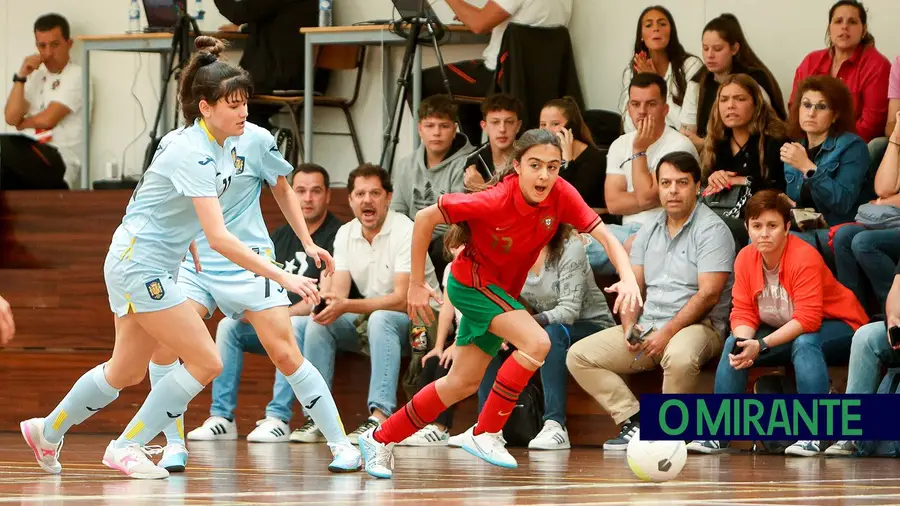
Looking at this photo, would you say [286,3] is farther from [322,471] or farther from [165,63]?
[322,471]

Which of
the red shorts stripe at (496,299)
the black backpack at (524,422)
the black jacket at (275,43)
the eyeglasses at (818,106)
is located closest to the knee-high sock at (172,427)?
the red shorts stripe at (496,299)

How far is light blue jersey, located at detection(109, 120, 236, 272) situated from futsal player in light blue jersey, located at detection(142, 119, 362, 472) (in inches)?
6.7

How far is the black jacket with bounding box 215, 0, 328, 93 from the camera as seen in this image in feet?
28.2

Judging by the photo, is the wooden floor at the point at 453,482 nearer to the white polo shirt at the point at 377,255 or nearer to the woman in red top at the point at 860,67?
the white polo shirt at the point at 377,255

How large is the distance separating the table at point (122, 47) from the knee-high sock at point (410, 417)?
15.3 ft

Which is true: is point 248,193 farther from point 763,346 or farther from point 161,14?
point 161,14

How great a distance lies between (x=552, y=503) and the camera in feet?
11.4

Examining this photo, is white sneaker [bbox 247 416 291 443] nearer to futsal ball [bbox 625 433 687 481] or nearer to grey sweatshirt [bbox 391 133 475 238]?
grey sweatshirt [bbox 391 133 475 238]

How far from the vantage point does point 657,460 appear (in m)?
4.18

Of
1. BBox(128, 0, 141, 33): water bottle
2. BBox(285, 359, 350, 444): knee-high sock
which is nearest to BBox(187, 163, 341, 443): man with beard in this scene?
BBox(285, 359, 350, 444): knee-high sock

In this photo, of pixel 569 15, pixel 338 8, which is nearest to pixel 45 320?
pixel 338 8

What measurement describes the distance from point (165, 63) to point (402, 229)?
11.2 ft

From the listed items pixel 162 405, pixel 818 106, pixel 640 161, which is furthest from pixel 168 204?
pixel 818 106

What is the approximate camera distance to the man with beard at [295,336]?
661 cm
